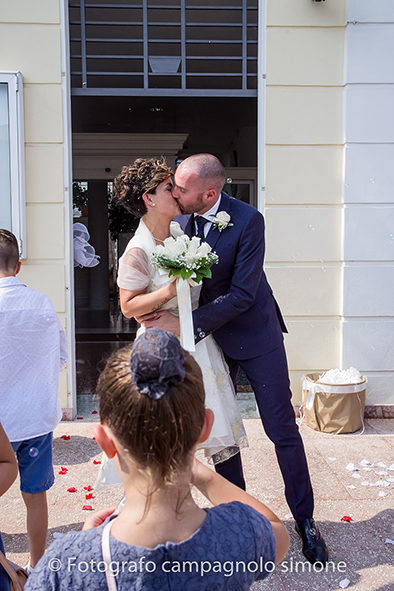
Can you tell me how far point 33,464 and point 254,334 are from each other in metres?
1.27

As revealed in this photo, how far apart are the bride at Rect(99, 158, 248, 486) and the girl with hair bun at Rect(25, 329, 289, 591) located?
153cm

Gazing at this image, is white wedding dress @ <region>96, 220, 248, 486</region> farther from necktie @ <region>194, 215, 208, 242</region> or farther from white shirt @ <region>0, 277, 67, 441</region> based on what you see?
white shirt @ <region>0, 277, 67, 441</region>

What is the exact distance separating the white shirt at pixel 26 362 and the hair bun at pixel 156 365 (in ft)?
4.91

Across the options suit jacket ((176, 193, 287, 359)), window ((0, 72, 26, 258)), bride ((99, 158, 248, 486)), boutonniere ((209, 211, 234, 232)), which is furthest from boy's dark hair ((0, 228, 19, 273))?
window ((0, 72, 26, 258))

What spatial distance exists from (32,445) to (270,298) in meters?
1.43

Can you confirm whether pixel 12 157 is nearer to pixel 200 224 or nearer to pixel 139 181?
pixel 139 181

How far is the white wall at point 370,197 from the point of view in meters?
5.06

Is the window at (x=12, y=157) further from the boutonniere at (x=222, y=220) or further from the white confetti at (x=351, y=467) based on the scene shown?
the white confetti at (x=351, y=467)

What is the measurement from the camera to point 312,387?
4.88 metres

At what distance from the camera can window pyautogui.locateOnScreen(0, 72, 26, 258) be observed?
195 inches

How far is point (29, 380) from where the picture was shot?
2.64 metres

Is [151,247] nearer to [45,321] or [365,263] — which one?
[45,321]

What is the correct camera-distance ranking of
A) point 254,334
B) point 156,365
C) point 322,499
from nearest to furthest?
1. point 156,365
2. point 254,334
3. point 322,499

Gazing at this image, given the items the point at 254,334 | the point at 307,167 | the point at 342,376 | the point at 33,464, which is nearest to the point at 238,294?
the point at 254,334
